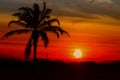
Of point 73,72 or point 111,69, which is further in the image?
point 111,69

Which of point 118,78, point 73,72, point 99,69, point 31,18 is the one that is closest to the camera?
point 31,18

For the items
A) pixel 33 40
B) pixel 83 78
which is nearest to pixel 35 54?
pixel 33 40

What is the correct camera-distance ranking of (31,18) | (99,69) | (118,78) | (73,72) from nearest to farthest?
(31,18) → (118,78) → (73,72) → (99,69)

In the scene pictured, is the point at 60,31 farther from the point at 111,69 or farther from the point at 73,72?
the point at 111,69

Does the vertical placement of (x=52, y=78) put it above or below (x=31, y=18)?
below

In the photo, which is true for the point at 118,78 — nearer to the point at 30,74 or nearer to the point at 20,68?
the point at 30,74

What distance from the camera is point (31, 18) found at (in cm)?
8569

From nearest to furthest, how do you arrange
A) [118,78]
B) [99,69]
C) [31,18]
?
[31,18], [118,78], [99,69]

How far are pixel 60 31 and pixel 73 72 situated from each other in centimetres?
1594

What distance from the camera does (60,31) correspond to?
284 feet

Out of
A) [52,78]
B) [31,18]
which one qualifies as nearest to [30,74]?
[52,78]

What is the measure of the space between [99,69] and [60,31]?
23495 mm

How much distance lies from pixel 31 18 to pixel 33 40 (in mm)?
3241

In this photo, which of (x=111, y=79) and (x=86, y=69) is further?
(x=86, y=69)
